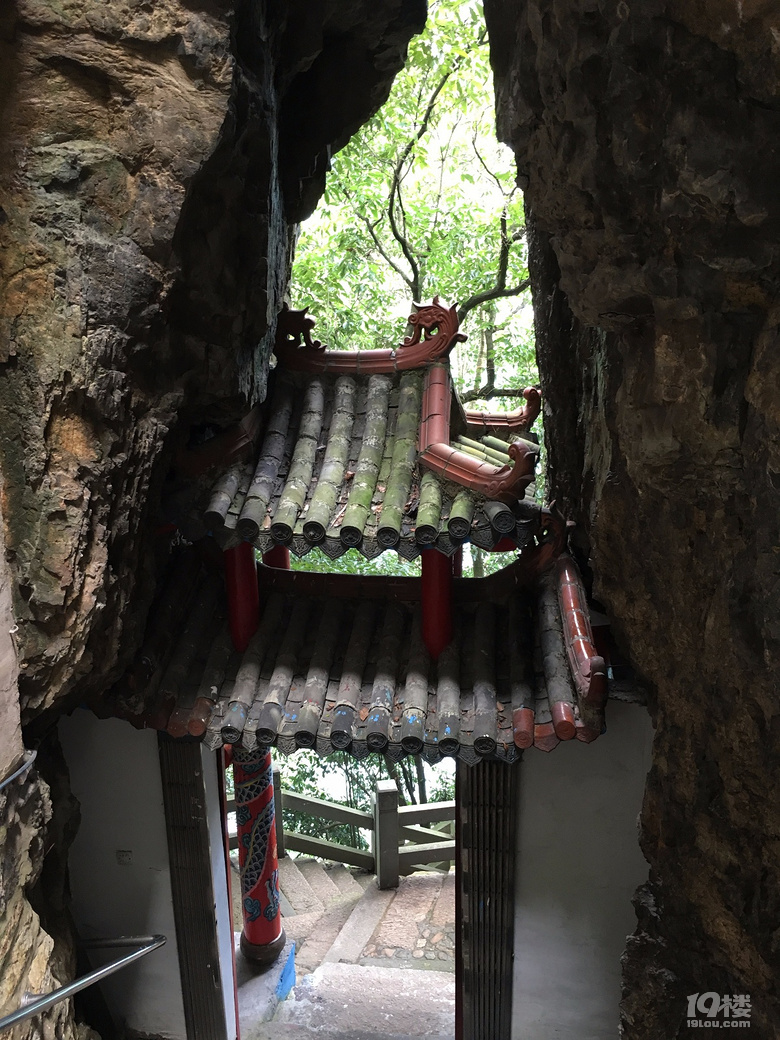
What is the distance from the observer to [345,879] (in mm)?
10453

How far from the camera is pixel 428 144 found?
10.9m

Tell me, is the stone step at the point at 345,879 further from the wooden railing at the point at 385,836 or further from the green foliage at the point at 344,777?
the green foliage at the point at 344,777

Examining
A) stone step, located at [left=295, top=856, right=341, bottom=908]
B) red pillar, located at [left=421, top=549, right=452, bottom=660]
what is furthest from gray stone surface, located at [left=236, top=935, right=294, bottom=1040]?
red pillar, located at [left=421, top=549, right=452, bottom=660]

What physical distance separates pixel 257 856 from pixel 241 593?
11.8 feet

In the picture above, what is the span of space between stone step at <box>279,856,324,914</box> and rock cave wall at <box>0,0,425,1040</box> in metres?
5.66

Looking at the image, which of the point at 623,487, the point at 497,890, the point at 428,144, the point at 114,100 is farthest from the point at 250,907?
the point at 428,144

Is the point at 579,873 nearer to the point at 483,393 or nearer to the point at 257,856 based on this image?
the point at 257,856

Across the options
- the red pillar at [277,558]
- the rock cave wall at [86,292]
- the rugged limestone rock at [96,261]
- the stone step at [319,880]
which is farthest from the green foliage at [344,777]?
the rugged limestone rock at [96,261]

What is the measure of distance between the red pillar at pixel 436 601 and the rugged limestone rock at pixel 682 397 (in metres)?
1.10

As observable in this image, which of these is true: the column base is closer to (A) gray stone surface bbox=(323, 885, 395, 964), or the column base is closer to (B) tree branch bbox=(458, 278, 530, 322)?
(A) gray stone surface bbox=(323, 885, 395, 964)

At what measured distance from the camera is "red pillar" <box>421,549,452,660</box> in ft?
17.7

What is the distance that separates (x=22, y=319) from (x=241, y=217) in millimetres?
1663

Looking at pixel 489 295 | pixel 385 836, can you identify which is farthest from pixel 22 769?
pixel 489 295

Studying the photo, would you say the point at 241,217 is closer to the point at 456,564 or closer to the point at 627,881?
the point at 456,564
